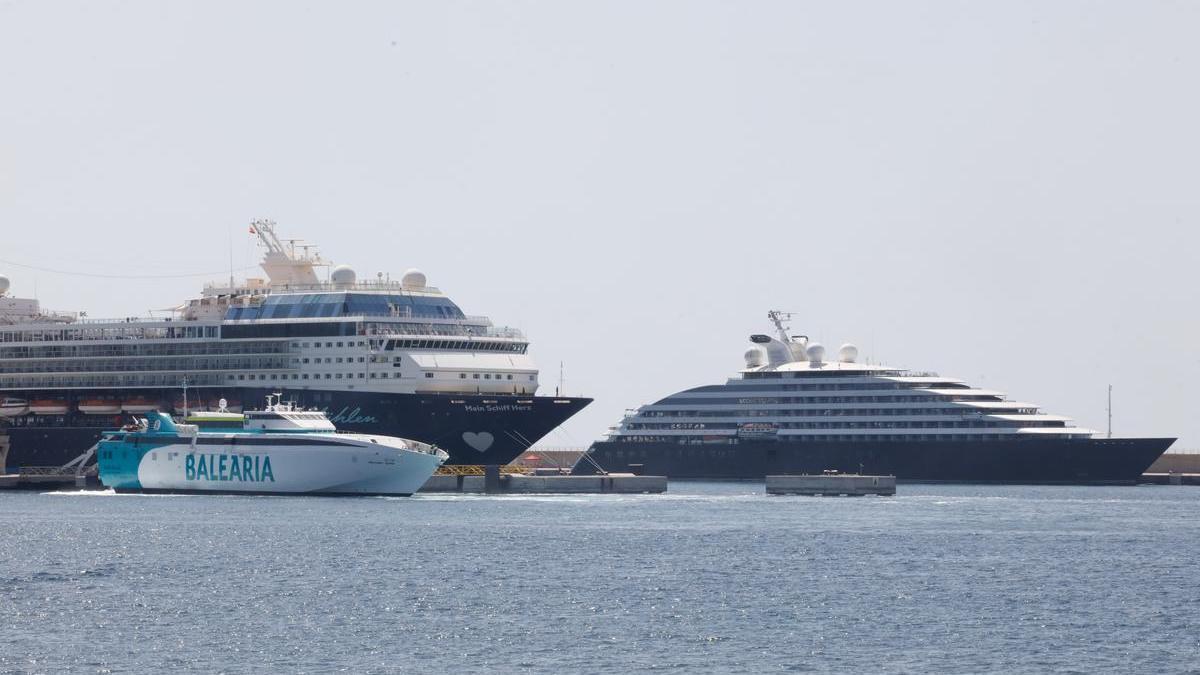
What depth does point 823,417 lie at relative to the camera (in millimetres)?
141375

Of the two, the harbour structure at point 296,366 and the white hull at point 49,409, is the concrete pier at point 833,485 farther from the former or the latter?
the white hull at point 49,409

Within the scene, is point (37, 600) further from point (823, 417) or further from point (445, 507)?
point (823, 417)

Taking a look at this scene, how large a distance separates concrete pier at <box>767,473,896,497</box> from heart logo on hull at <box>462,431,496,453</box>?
1894 centimetres

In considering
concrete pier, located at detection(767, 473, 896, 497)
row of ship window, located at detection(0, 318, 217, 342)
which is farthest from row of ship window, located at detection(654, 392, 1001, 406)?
Result: row of ship window, located at detection(0, 318, 217, 342)

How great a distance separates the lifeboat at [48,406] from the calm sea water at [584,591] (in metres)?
26.3

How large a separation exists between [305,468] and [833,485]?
32953 millimetres

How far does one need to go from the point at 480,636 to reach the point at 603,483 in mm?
63664

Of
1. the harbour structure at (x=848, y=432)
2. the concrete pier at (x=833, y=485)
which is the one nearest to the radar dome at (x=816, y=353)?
the harbour structure at (x=848, y=432)

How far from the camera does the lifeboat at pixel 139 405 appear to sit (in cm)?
10888

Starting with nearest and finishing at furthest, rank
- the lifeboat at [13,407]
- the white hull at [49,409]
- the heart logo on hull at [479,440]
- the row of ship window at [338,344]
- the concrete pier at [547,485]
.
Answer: the heart logo on hull at [479,440]
the concrete pier at [547,485]
the row of ship window at [338,344]
the white hull at [49,409]
the lifeboat at [13,407]

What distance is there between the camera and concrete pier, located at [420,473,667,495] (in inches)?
4001

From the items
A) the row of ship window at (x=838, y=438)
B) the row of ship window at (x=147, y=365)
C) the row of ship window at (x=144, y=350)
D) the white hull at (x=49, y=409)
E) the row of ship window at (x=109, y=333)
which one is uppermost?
the row of ship window at (x=109, y=333)

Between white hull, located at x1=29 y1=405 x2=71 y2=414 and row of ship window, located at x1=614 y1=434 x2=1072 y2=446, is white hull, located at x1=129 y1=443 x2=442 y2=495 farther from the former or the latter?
row of ship window, located at x1=614 y1=434 x2=1072 y2=446

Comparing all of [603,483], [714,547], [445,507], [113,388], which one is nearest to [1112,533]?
[714,547]
